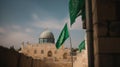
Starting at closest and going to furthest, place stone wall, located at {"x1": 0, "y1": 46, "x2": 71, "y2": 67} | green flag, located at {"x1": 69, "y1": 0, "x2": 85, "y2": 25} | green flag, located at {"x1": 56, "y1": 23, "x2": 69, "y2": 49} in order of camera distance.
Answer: green flag, located at {"x1": 69, "y1": 0, "x2": 85, "y2": 25} < green flag, located at {"x1": 56, "y1": 23, "x2": 69, "y2": 49} < stone wall, located at {"x1": 0, "y1": 46, "x2": 71, "y2": 67}

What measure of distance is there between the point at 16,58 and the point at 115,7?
22992 mm

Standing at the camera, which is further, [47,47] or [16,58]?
[47,47]

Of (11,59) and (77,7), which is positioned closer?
(77,7)

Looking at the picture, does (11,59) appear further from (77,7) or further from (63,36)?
(77,7)

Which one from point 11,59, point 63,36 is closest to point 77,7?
point 63,36

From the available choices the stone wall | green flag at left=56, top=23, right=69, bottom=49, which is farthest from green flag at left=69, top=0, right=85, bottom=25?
the stone wall

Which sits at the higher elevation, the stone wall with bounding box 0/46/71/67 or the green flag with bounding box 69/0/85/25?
the green flag with bounding box 69/0/85/25

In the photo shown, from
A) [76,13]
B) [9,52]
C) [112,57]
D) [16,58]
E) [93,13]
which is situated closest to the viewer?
[112,57]

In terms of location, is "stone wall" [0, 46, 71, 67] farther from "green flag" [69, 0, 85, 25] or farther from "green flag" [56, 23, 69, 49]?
"green flag" [69, 0, 85, 25]

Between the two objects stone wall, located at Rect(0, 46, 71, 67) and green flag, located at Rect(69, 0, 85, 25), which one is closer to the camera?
green flag, located at Rect(69, 0, 85, 25)

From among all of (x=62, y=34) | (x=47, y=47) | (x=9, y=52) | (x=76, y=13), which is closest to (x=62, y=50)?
(x=47, y=47)

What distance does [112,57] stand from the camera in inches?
154

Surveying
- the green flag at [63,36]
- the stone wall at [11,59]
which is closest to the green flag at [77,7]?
the green flag at [63,36]

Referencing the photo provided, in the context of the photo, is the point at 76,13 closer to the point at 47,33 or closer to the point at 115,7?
the point at 115,7
